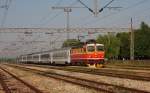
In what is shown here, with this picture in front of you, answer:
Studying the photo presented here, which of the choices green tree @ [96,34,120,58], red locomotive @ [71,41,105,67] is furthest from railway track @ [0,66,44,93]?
green tree @ [96,34,120,58]

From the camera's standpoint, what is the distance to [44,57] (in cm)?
7962

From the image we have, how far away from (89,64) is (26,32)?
21.7m

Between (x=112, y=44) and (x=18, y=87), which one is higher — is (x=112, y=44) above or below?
above

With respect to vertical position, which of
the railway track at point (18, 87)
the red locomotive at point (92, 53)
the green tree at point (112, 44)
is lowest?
the railway track at point (18, 87)

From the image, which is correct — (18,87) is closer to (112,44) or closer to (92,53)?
(92,53)

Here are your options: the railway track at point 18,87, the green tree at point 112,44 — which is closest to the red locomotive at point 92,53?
the railway track at point 18,87

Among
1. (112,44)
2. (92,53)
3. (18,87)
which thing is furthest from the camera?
(112,44)

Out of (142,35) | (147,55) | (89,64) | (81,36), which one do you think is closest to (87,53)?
(89,64)

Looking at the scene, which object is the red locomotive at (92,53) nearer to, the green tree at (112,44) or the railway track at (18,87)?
the railway track at (18,87)

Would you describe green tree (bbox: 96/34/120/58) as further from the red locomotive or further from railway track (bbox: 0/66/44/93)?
railway track (bbox: 0/66/44/93)

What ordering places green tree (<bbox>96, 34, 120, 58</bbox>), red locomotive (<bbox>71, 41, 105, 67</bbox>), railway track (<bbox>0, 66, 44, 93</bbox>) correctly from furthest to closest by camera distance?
green tree (<bbox>96, 34, 120, 58</bbox>), red locomotive (<bbox>71, 41, 105, 67</bbox>), railway track (<bbox>0, 66, 44, 93</bbox>)

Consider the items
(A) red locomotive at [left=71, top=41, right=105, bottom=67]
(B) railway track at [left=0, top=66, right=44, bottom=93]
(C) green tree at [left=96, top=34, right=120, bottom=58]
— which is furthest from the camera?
(C) green tree at [left=96, top=34, right=120, bottom=58]

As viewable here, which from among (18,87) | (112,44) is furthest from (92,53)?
(112,44)

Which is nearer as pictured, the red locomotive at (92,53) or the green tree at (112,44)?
the red locomotive at (92,53)
